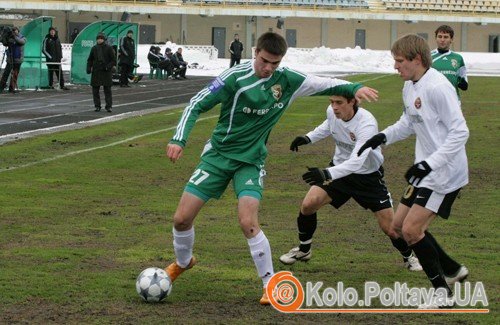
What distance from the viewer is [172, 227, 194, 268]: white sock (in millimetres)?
8893

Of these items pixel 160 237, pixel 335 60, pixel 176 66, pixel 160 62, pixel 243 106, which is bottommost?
pixel 335 60

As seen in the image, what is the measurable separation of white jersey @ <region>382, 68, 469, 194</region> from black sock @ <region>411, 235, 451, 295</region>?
1.41 feet

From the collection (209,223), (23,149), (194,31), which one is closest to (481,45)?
(194,31)

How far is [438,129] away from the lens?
8281mm

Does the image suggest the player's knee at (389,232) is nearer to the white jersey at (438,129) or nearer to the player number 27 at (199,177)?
the white jersey at (438,129)

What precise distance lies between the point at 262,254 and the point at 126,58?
34578 mm

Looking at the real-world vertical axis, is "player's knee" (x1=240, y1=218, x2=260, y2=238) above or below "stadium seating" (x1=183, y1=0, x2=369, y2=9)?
below

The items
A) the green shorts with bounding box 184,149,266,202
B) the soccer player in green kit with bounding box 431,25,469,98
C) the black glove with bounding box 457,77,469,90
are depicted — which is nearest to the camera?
the green shorts with bounding box 184,149,266,202

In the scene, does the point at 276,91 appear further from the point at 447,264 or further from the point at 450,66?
the point at 450,66

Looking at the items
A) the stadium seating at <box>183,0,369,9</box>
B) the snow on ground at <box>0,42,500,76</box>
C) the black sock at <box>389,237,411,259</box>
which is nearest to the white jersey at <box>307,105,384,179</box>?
the black sock at <box>389,237,411,259</box>

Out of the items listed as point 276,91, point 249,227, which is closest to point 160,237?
point 249,227

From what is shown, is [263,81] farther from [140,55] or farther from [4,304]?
[140,55]

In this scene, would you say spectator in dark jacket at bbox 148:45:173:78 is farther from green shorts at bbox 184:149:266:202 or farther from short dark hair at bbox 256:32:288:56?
short dark hair at bbox 256:32:288:56

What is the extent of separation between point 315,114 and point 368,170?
21.1 meters
